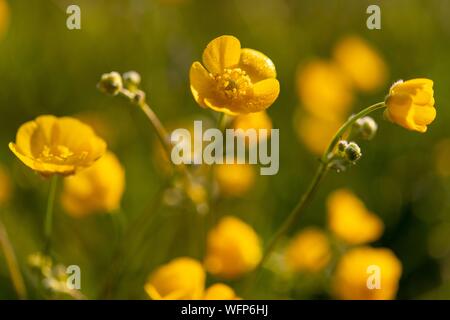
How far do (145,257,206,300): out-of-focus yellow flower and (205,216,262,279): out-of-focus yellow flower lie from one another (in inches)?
8.3

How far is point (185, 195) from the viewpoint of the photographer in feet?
6.07

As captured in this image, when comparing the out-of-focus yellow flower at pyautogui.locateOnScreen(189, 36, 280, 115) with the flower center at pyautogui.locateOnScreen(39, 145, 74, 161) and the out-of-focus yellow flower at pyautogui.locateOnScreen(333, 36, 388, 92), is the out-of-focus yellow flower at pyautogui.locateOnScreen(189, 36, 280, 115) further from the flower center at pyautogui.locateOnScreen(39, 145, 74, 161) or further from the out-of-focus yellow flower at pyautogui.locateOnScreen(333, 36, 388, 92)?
the out-of-focus yellow flower at pyautogui.locateOnScreen(333, 36, 388, 92)

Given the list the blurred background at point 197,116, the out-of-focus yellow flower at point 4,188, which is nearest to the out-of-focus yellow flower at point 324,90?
the blurred background at point 197,116

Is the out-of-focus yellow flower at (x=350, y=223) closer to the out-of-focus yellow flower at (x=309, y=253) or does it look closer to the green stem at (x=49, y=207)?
the out-of-focus yellow flower at (x=309, y=253)

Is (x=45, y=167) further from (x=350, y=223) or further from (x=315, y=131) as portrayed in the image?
(x=315, y=131)

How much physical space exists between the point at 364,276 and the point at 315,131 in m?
0.89

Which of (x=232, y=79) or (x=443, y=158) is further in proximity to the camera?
(x=443, y=158)

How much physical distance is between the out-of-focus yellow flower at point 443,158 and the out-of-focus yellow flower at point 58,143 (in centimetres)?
153

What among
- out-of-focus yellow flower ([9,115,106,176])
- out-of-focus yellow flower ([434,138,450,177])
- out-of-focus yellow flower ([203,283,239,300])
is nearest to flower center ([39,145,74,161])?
out-of-focus yellow flower ([9,115,106,176])

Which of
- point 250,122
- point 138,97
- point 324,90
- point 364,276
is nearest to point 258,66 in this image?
point 138,97

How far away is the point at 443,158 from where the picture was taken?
271cm

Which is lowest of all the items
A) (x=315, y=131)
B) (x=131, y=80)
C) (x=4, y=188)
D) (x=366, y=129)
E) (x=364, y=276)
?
(x=364, y=276)
